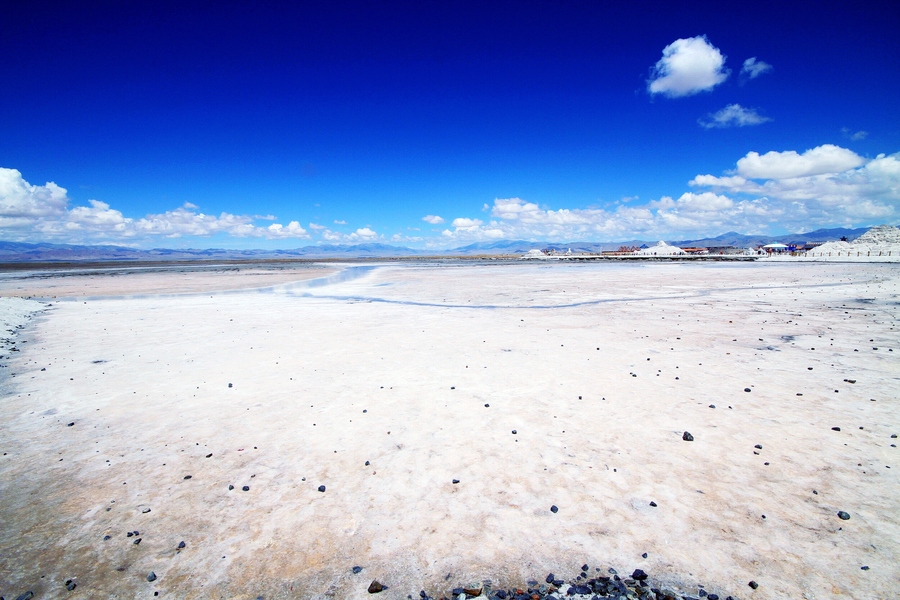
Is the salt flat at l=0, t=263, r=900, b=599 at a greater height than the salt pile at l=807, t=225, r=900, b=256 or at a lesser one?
lesser

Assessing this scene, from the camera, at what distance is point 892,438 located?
5969 mm

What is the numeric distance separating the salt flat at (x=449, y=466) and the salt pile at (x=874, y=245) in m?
95.5

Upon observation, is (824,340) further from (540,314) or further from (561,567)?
(561,567)

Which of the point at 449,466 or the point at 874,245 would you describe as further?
the point at 874,245

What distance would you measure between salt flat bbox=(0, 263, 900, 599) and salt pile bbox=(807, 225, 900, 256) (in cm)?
9555

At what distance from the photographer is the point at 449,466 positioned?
5688mm

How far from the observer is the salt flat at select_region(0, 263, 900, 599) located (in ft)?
13.0

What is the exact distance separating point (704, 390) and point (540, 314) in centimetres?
965

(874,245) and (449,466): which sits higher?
(874,245)

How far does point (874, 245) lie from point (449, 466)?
115 m

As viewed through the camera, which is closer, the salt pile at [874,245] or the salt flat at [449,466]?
the salt flat at [449,466]

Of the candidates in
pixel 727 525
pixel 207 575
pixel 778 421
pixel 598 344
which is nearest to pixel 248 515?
pixel 207 575

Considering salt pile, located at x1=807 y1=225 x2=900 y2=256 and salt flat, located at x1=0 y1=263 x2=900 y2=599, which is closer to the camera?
salt flat, located at x1=0 y1=263 x2=900 y2=599

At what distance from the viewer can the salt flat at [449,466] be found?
3949 millimetres
